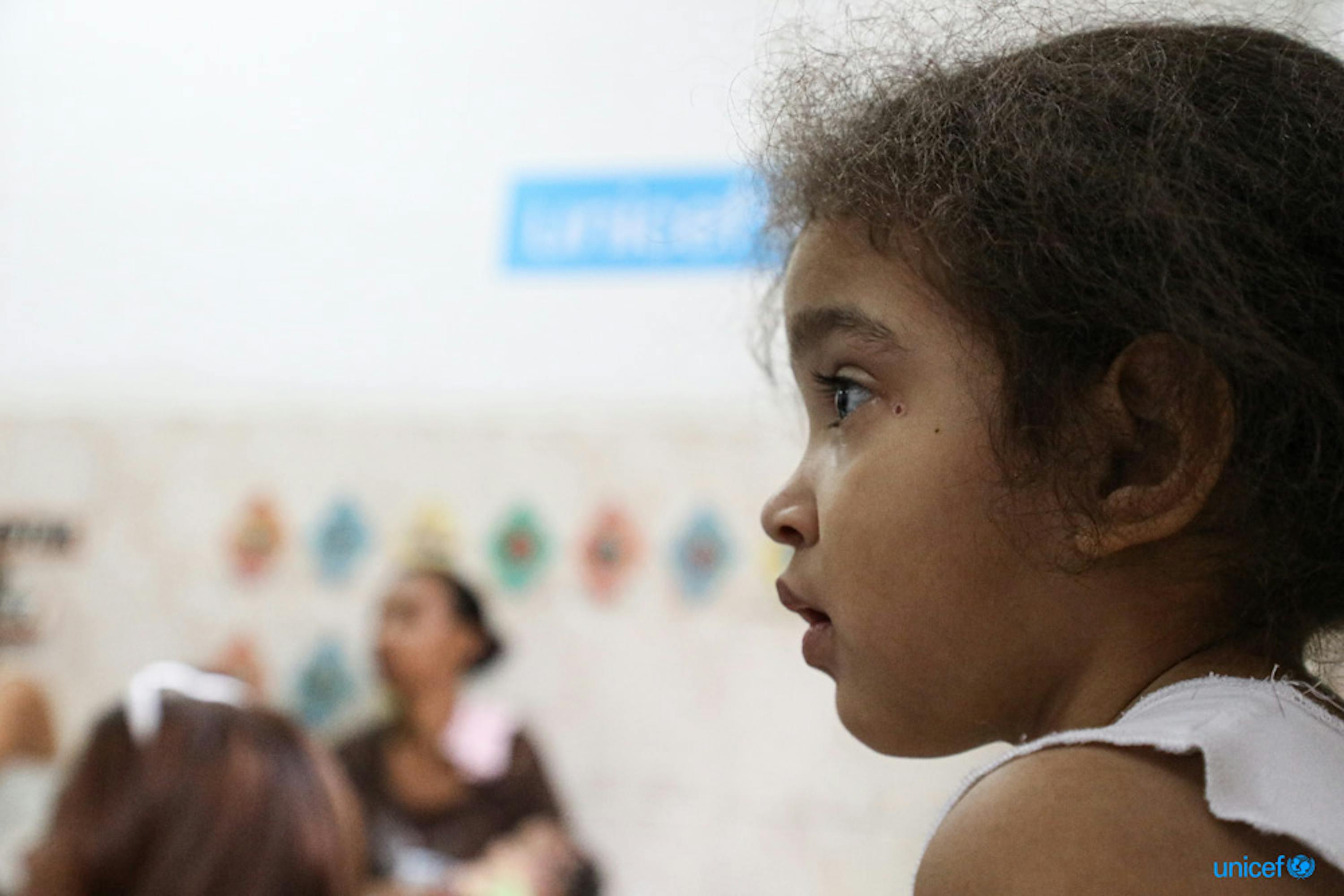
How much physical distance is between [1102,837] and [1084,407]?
21 cm

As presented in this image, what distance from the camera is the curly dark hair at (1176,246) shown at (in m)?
0.61

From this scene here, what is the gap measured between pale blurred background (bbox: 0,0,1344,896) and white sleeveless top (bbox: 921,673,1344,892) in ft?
3.76

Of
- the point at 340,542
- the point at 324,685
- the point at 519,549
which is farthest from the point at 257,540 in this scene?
the point at 519,549

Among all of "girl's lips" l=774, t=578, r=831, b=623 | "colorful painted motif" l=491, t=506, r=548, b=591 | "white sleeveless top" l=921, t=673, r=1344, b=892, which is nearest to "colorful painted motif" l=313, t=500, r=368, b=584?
"colorful painted motif" l=491, t=506, r=548, b=591

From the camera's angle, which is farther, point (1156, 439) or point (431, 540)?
point (431, 540)

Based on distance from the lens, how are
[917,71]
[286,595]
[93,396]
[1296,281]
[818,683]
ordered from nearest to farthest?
[1296,281], [917,71], [818,683], [286,595], [93,396]

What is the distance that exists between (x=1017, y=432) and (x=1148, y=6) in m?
0.31

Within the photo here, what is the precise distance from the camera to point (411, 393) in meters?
2.09

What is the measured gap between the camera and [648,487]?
199 cm

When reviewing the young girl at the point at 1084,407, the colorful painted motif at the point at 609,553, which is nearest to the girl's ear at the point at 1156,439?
the young girl at the point at 1084,407

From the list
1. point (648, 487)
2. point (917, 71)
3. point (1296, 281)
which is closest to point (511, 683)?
point (648, 487)

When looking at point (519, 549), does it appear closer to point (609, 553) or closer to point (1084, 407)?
point (609, 553)

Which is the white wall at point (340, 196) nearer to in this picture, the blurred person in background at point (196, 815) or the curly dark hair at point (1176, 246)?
the blurred person in background at point (196, 815)

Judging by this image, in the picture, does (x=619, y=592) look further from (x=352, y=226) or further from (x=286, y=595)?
(x=352, y=226)
